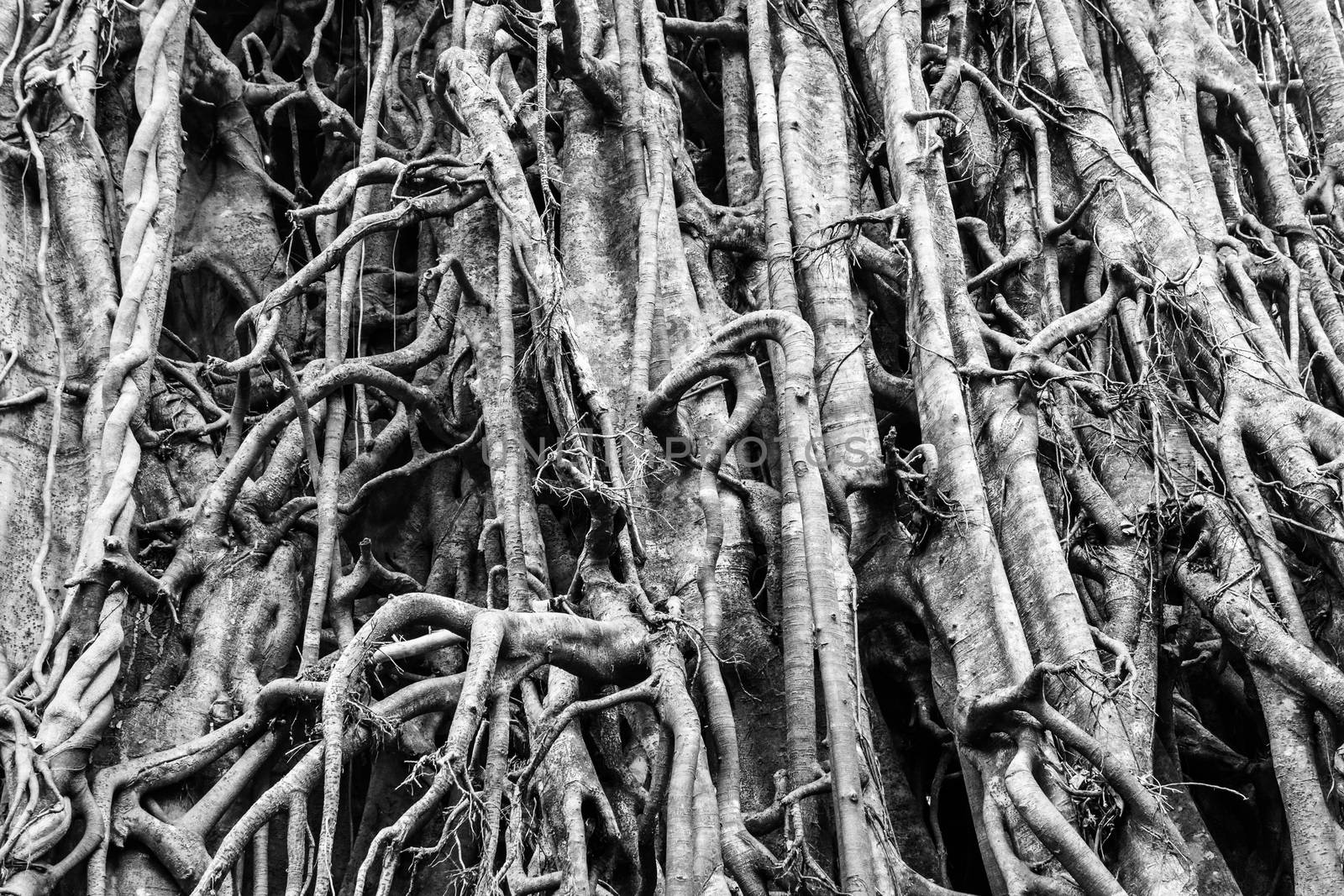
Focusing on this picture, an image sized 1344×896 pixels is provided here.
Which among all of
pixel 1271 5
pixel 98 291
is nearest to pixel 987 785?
pixel 98 291

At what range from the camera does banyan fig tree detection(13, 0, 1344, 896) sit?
2957mm

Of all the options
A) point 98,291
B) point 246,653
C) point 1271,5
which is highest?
point 1271,5

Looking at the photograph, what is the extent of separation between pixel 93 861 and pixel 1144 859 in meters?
2.34

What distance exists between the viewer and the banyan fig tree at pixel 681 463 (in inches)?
116

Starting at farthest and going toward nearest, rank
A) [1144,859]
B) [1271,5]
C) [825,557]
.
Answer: [1271,5] < [825,557] < [1144,859]

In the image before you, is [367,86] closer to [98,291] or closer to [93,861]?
[98,291]

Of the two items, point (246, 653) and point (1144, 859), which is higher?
point (246, 653)

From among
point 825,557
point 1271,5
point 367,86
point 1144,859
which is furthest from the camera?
point 1271,5

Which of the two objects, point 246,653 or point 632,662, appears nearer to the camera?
point 632,662

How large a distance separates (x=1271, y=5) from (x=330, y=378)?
14.9ft

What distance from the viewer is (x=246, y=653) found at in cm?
354

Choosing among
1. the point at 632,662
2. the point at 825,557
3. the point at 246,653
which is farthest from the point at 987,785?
the point at 246,653

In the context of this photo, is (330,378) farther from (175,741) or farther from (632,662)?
(632,662)

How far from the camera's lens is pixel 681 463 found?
3.66 m
